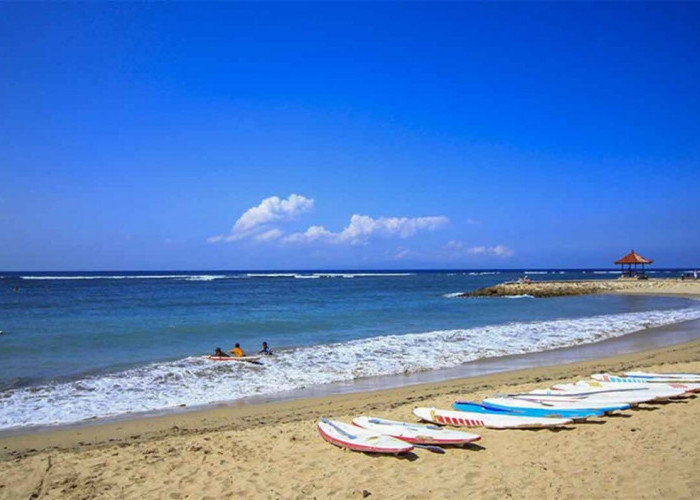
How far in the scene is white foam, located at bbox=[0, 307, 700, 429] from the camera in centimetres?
985

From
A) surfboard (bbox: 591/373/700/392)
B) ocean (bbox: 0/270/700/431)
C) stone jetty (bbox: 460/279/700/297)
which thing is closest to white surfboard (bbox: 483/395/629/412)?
surfboard (bbox: 591/373/700/392)

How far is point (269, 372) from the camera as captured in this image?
13188 mm

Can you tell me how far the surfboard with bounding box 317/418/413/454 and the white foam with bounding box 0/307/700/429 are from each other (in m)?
3.90

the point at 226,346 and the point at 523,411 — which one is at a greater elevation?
the point at 523,411

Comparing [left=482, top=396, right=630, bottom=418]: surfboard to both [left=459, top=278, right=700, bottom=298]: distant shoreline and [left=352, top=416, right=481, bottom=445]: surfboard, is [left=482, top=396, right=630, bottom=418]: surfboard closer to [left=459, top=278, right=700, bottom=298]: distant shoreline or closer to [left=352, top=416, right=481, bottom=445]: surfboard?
[left=352, top=416, right=481, bottom=445]: surfboard

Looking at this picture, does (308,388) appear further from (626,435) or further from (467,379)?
(626,435)

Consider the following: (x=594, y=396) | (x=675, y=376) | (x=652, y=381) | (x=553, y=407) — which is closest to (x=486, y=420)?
(x=553, y=407)

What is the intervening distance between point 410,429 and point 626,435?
2.94 metres

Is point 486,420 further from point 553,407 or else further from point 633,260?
point 633,260

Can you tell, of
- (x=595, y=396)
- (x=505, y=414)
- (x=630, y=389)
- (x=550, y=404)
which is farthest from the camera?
(x=630, y=389)

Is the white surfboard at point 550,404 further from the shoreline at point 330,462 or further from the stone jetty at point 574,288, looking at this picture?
the stone jetty at point 574,288

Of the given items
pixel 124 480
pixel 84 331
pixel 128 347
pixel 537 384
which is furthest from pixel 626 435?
pixel 84 331

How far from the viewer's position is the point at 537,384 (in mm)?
10734

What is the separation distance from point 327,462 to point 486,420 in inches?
105
